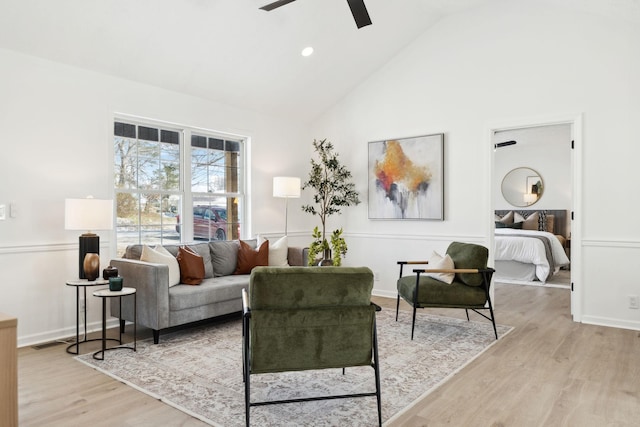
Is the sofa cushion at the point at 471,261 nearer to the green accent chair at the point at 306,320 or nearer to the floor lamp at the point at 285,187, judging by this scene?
the green accent chair at the point at 306,320

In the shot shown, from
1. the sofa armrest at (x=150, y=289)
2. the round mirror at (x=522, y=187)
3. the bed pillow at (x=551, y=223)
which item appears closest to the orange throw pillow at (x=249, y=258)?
the sofa armrest at (x=150, y=289)

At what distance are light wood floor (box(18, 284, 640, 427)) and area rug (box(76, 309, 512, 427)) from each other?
0.37ft

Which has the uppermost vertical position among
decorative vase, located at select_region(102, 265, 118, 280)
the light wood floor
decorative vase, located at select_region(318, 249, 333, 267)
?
decorative vase, located at select_region(318, 249, 333, 267)

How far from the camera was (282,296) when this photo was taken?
7.64ft

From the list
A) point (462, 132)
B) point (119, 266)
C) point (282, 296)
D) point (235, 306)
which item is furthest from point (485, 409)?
point (462, 132)

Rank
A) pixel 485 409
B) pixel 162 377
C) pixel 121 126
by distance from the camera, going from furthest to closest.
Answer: pixel 121 126 → pixel 162 377 → pixel 485 409

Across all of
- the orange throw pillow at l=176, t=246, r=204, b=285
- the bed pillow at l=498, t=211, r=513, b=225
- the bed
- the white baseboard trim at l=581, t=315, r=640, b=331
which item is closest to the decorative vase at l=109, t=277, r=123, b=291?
the orange throw pillow at l=176, t=246, r=204, b=285

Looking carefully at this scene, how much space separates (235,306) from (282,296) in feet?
7.30

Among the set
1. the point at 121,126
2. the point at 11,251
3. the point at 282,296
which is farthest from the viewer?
the point at 121,126

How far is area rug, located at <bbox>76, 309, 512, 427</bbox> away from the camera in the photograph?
2.52 metres

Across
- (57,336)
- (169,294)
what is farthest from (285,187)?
(57,336)

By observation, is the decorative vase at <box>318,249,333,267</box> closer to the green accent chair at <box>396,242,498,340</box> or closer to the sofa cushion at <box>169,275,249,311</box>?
the green accent chair at <box>396,242,498,340</box>

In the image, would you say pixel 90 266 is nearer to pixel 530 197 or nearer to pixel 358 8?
pixel 358 8

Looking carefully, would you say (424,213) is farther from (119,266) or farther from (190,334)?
(119,266)
